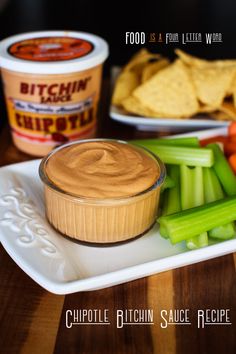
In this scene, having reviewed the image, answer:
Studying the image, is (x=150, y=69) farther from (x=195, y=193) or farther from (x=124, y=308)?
(x=124, y=308)

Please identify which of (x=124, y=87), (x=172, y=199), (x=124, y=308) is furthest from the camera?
(x=124, y=87)

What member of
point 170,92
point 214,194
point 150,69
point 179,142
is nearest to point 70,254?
point 214,194

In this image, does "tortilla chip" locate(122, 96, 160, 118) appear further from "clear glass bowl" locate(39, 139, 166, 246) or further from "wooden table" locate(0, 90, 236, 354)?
"wooden table" locate(0, 90, 236, 354)

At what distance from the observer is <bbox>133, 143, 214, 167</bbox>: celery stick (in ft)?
4.34

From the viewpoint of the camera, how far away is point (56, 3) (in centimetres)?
304

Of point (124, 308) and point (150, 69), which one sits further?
point (150, 69)

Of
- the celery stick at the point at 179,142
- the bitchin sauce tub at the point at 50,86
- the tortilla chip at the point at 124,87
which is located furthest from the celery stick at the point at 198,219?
the tortilla chip at the point at 124,87

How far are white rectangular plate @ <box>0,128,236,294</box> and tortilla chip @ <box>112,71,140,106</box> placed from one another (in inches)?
25.5

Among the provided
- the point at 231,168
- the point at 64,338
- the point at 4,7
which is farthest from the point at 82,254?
the point at 4,7

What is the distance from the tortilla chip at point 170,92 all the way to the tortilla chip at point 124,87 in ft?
0.32

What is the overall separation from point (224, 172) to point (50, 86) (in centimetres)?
55

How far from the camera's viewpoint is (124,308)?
99 centimetres

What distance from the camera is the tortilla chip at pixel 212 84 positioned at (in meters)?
1.67

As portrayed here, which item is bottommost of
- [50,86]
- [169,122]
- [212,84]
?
[169,122]
